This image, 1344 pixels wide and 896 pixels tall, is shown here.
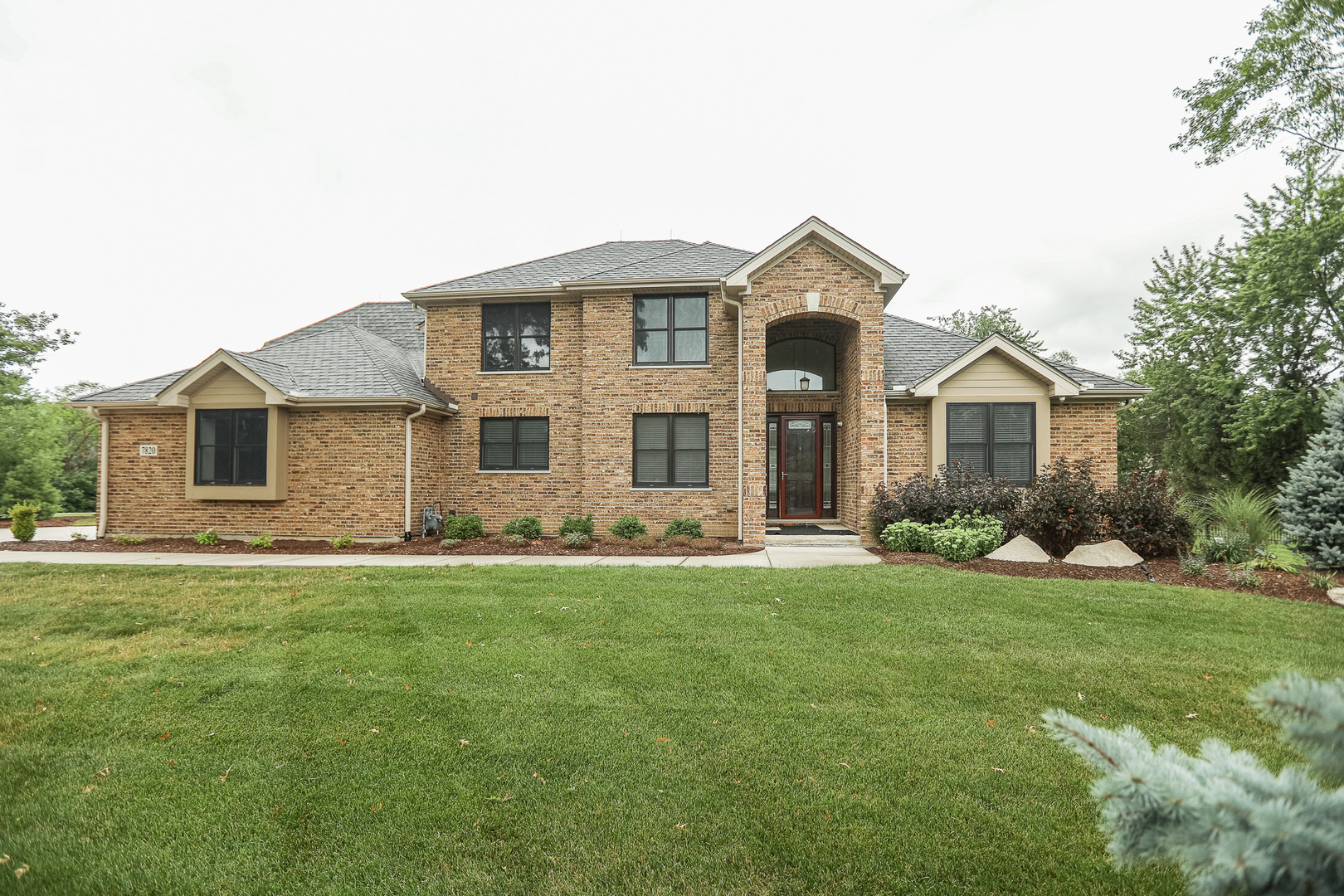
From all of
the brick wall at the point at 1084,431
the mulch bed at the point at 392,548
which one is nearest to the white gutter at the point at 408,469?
the mulch bed at the point at 392,548

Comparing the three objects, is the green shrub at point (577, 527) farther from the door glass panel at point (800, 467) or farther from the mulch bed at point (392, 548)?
the door glass panel at point (800, 467)

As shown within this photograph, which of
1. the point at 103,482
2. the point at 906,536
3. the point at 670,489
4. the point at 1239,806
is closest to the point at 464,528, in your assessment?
the point at 670,489

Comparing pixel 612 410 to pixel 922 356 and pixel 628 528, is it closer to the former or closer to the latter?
pixel 628 528

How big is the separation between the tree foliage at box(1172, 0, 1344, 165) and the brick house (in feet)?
17.9

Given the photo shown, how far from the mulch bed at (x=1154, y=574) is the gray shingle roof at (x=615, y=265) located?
793cm

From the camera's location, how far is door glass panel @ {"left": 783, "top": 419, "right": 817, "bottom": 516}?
1485 centimetres

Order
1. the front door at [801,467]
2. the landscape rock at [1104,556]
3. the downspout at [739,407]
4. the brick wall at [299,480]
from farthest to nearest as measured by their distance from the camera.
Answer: the front door at [801,467], the brick wall at [299,480], the downspout at [739,407], the landscape rock at [1104,556]

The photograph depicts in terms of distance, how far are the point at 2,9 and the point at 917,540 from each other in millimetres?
17032

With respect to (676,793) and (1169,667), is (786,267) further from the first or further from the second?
(676,793)

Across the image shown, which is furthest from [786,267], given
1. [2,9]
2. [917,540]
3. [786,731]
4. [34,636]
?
[2,9]

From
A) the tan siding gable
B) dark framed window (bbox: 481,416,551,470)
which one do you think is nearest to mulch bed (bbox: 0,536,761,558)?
dark framed window (bbox: 481,416,551,470)

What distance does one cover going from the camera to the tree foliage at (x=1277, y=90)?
5941 millimetres

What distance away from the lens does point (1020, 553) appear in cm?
956

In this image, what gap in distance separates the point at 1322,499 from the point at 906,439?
20.7 feet
